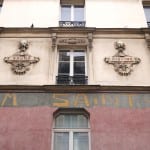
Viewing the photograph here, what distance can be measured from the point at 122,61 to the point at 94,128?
322 centimetres

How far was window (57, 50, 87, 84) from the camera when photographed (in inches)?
516

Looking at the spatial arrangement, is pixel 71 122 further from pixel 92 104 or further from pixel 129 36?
pixel 129 36

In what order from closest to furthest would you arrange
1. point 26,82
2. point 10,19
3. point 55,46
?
point 26,82
point 55,46
point 10,19

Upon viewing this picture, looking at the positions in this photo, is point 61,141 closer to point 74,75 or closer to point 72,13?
point 74,75

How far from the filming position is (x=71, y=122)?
12016 millimetres

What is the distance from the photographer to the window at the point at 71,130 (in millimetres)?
11359

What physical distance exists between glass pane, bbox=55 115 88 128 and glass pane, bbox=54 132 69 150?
0.34m

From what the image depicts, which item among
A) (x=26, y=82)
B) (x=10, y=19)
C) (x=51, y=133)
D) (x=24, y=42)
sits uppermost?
(x=10, y=19)

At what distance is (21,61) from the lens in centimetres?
1338

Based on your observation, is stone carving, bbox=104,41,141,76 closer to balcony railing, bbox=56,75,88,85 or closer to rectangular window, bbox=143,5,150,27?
balcony railing, bbox=56,75,88,85

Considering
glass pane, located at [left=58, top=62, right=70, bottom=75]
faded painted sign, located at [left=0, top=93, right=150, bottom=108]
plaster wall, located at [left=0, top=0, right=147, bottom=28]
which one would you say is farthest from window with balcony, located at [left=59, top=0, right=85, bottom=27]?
faded painted sign, located at [left=0, top=93, right=150, bottom=108]

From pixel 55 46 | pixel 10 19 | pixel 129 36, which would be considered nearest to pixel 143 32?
pixel 129 36

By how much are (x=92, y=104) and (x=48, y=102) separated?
1567 millimetres

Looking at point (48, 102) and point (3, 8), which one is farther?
point (3, 8)
